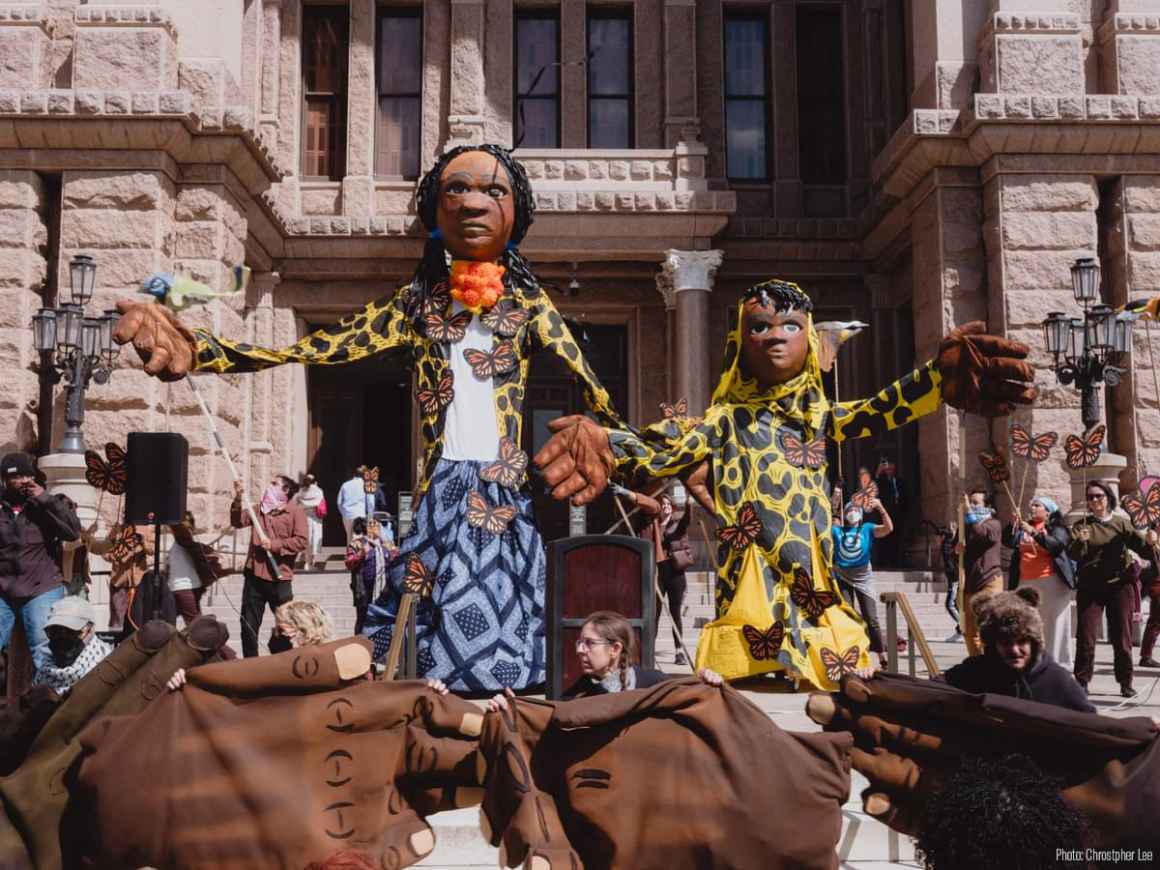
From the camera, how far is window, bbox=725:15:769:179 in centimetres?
1847

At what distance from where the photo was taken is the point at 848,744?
3654 mm

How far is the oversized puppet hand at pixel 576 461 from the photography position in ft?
15.3

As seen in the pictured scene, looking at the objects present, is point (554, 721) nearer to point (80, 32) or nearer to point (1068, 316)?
point (1068, 316)

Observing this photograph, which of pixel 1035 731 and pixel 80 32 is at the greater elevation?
pixel 80 32

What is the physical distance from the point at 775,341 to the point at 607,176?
459 inches

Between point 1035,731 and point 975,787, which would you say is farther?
point 1035,731

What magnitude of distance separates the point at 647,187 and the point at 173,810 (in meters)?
14.2

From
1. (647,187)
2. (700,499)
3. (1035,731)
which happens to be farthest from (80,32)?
(1035,731)

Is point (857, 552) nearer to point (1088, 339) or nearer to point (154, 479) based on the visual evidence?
point (1088, 339)

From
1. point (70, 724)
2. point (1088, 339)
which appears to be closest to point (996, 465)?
point (1088, 339)

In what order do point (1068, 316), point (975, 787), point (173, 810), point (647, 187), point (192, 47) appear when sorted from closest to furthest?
1. point (975, 787)
2. point (173, 810)
3. point (1068, 316)
4. point (192, 47)
5. point (647, 187)

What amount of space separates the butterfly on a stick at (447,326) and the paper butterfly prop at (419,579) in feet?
3.64

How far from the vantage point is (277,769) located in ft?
11.6

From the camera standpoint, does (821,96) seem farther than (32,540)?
Yes
